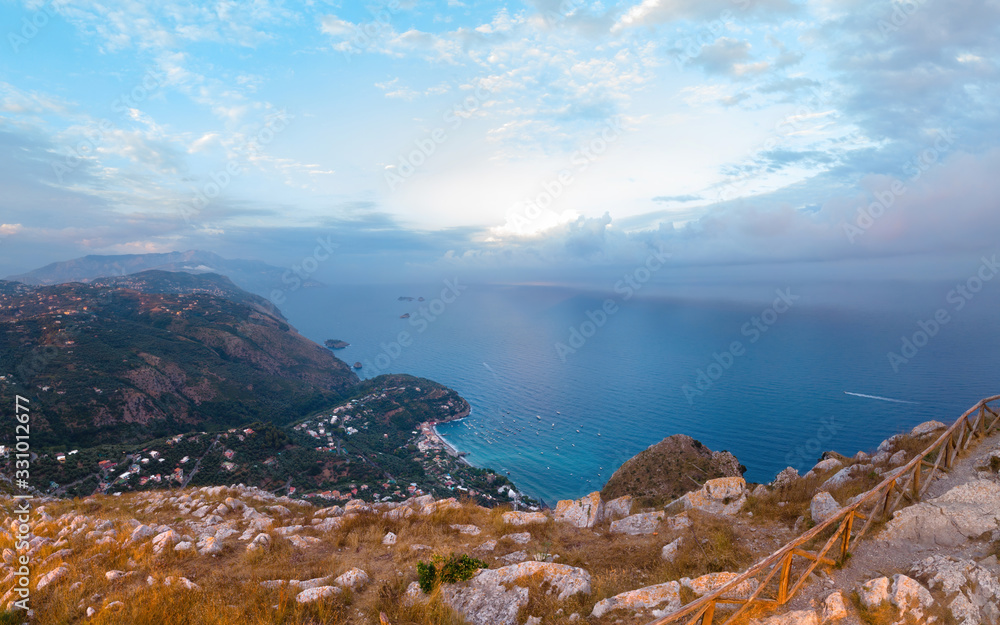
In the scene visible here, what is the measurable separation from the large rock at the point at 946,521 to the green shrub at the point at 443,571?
7.89 m

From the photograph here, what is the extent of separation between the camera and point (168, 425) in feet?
219

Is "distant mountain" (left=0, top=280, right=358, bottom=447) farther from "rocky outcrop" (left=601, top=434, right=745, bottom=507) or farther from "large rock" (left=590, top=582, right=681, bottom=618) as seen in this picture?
"large rock" (left=590, top=582, right=681, bottom=618)

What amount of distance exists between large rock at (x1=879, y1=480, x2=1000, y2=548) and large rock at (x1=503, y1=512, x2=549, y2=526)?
8468 millimetres

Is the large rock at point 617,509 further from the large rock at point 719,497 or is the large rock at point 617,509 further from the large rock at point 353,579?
the large rock at point 353,579

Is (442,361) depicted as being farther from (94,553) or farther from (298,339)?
(94,553)

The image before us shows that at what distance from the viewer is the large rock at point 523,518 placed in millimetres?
12318

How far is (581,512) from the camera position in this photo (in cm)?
1321

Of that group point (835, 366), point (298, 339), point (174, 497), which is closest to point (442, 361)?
point (298, 339)

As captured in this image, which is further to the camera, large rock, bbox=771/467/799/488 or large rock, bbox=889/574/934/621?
large rock, bbox=771/467/799/488

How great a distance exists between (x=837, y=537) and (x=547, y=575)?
5392 millimetres

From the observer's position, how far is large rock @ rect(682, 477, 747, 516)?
1238 centimetres

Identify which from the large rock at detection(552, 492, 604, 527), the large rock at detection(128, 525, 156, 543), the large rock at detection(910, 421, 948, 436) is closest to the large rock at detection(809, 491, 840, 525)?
the large rock at detection(552, 492, 604, 527)

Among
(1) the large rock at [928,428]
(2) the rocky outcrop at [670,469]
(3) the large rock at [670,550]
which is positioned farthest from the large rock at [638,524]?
(2) the rocky outcrop at [670,469]

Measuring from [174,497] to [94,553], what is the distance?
26.1 feet
